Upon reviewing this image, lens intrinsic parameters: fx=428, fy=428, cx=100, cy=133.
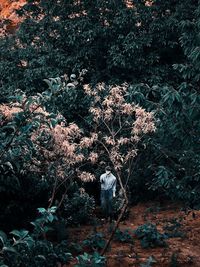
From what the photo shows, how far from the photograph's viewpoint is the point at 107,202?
13094 millimetres

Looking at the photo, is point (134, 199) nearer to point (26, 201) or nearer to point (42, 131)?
point (26, 201)

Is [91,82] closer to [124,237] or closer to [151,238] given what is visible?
[124,237]

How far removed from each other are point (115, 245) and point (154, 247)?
98 centimetres

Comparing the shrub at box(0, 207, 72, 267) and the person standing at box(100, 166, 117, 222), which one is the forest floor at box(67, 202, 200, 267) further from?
the shrub at box(0, 207, 72, 267)

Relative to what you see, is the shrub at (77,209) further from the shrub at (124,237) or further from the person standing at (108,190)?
the shrub at (124,237)

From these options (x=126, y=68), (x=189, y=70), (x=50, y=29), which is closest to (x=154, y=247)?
(x=189, y=70)

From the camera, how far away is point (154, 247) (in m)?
10.7

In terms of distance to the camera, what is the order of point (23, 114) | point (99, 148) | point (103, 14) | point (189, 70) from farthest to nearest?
point (103, 14)
point (99, 148)
point (189, 70)
point (23, 114)

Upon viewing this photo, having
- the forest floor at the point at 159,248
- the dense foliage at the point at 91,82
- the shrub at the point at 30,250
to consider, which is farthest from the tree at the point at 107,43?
the shrub at the point at 30,250

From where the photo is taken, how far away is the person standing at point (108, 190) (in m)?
12.5

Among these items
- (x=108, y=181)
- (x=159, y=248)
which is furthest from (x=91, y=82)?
(x=159, y=248)

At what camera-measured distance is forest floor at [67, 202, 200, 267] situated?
9.62 m

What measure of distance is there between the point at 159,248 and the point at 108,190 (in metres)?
2.65

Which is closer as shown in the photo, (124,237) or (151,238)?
(151,238)
